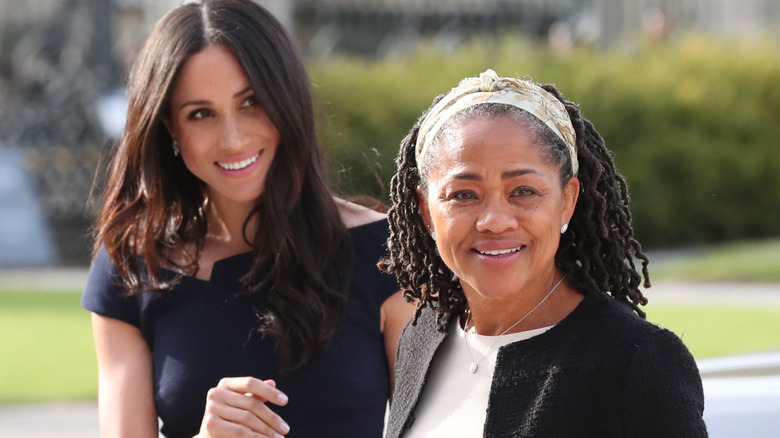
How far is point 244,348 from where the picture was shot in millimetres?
2945

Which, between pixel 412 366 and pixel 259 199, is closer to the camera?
pixel 412 366

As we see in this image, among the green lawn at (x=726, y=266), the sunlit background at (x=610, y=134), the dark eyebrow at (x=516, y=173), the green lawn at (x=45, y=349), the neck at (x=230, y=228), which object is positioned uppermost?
the sunlit background at (x=610, y=134)

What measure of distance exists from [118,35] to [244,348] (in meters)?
24.8

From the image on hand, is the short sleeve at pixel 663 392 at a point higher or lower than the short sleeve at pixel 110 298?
lower

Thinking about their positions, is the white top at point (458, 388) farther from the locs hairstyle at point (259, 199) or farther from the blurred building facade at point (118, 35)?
the blurred building facade at point (118, 35)

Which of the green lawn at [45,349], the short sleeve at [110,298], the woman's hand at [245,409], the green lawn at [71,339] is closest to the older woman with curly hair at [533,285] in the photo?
the woman's hand at [245,409]

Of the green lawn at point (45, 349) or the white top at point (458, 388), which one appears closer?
the white top at point (458, 388)

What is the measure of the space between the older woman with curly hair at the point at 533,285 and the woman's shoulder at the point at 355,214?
2.81 feet

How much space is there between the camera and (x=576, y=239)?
216 cm

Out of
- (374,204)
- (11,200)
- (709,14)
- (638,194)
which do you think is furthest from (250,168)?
(709,14)

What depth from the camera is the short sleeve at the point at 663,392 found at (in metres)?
1.80

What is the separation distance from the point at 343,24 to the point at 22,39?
8.63 m

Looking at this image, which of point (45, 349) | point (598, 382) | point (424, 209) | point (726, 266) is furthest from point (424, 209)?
point (726, 266)

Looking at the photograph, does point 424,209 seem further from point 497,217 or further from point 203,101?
point 203,101
